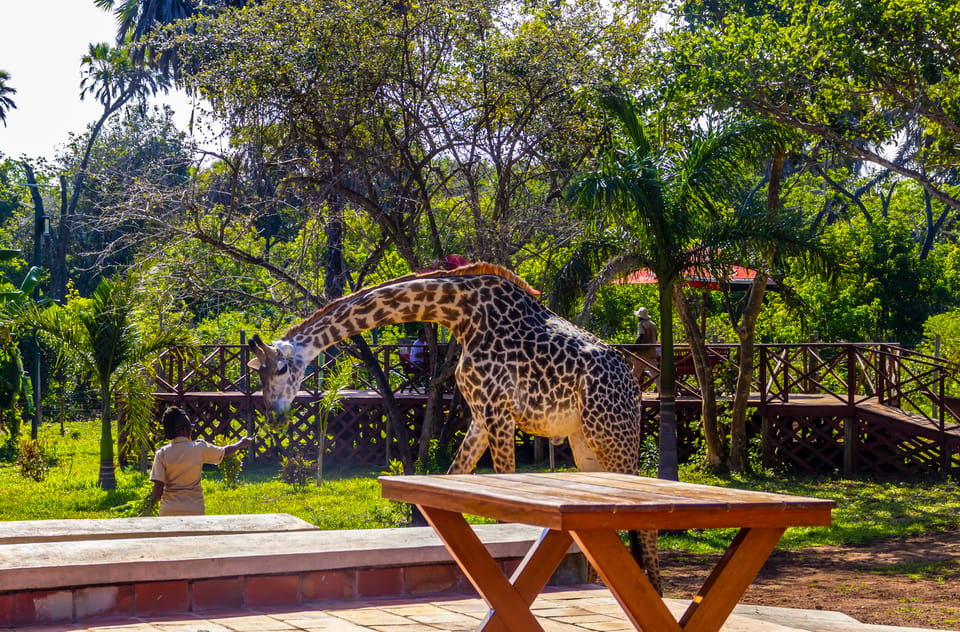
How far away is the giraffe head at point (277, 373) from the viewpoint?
20.9 feet

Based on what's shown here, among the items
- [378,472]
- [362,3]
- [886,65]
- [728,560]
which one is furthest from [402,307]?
[378,472]

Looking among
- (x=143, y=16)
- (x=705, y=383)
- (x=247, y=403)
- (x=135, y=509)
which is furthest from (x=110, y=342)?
(x=143, y=16)

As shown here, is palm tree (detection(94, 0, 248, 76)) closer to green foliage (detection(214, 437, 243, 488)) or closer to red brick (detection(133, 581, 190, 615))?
green foliage (detection(214, 437, 243, 488))

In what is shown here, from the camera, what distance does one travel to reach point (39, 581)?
5.11 metres

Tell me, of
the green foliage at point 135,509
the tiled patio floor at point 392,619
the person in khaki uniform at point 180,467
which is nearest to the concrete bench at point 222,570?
the tiled patio floor at point 392,619

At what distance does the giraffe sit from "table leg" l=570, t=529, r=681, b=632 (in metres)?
3.25

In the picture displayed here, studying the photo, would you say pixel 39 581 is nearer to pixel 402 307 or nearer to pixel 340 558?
pixel 340 558

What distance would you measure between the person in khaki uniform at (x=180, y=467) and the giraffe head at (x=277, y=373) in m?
1.80

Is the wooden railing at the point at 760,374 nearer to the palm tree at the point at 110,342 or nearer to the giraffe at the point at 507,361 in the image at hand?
the palm tree at the point at 110,342

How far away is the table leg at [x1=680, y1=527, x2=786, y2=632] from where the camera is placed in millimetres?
3934

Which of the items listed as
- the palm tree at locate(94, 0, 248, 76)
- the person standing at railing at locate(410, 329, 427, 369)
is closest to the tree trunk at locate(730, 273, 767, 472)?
the person standing at railing at locate(410, 329, 427, 369)

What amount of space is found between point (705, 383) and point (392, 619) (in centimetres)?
1306

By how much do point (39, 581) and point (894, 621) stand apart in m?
6.25

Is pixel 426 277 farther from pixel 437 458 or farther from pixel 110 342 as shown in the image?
pixel 437 458
